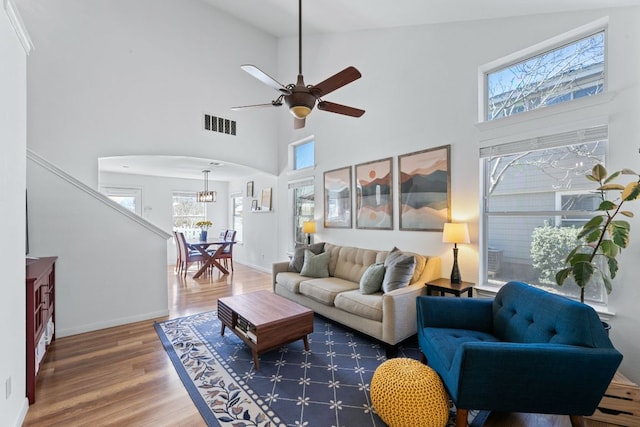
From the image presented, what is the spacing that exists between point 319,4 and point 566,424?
5097mm

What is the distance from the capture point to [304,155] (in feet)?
19.2

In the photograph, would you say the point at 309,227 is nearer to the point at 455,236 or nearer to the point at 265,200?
the point at 265,200

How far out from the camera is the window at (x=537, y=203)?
254 cm

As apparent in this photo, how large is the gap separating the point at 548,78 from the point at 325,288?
3.21 metres

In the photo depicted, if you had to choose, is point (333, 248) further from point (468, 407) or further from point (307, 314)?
point (468, 407)

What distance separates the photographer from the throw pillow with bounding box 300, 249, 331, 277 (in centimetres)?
408

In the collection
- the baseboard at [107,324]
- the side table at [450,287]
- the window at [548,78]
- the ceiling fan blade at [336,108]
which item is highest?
the window at [548,78]

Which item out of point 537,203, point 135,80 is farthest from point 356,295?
point 135,80

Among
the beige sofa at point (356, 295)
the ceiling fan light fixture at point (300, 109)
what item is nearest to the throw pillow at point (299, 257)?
the beige sofa at point (356, 295)

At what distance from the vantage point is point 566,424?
1.86 metres

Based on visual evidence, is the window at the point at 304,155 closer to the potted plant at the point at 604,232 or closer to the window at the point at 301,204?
the window at the point at 301,204

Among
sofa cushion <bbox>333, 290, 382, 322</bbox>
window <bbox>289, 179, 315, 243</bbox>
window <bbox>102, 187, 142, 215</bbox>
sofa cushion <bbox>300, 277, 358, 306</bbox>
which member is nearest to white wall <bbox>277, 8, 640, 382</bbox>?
window <bbox>289, 179, 315, 243</bbox>

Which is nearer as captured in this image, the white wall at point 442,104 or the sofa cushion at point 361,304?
the white wall at point 442,104

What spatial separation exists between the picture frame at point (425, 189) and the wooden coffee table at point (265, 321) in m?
1.87
